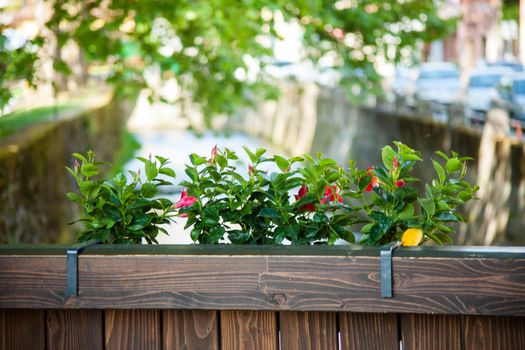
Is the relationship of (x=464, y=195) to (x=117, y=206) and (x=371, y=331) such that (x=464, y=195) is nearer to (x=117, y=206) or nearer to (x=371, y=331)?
(x=371, y=331)

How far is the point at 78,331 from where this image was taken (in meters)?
3.58

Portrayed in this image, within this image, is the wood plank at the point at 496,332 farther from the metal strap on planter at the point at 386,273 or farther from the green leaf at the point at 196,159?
the green leaf at the point at 196,159

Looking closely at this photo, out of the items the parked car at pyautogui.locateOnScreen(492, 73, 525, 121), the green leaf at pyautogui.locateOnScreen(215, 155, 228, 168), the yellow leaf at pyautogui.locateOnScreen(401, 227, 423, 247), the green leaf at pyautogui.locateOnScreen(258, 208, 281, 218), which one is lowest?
the yellow leaf at pyautogui.locateOnScreen(401, 227, 423, 247)

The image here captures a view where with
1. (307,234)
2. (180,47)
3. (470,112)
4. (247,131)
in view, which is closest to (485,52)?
(247,131)

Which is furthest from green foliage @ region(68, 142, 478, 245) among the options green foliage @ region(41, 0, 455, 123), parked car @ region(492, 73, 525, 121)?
parked car @ region(492, 73, 525, 121)

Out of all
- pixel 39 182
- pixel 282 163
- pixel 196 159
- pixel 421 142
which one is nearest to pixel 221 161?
pixel 196 159

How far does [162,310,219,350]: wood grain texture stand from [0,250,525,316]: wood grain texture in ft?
0.24

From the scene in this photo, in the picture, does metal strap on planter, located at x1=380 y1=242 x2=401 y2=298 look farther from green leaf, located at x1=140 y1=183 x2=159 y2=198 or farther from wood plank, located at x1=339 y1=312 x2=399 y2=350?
green leaf, located at x1=140 y1=183 x2=159 y2=198

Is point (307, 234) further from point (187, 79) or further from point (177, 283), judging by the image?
point (187, 79)

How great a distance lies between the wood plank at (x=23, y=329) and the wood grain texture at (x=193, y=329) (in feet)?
1.42

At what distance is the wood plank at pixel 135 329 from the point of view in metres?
3.54

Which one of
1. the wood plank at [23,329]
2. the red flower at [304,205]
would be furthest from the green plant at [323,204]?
the wood plank at [23,329]

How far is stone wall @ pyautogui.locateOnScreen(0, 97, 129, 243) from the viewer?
12836 mm

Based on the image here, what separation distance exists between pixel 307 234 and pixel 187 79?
17238 millimetres
